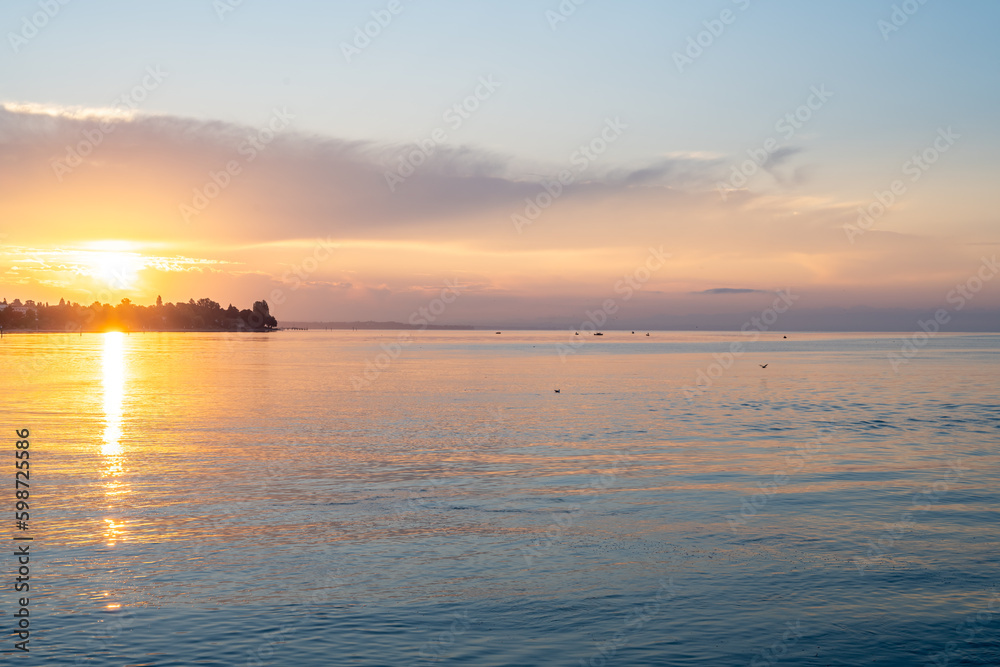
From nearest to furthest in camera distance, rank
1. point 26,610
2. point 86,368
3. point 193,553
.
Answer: point 26,610
point 193,553
point 86,368

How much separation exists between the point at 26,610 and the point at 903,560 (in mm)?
21416

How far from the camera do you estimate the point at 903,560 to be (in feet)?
69.8

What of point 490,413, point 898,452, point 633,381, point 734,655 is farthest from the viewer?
point 633,381

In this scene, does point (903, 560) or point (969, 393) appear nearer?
point (903, 560)

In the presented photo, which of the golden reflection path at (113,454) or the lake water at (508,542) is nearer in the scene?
the lake water at (508,542)

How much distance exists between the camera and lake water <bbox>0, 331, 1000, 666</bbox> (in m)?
15.7

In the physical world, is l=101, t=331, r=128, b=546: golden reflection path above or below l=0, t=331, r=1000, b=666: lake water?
above

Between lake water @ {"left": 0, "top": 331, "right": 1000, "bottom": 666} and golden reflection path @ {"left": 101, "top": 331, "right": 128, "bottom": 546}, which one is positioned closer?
lake water @ {"left": 0, "top": 331, "right": 1000, "bottom": 666}

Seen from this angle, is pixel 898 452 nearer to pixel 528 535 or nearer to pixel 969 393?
pixel 528 535

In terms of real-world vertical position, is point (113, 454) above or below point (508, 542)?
above

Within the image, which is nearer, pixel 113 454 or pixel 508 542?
pixel 508 542

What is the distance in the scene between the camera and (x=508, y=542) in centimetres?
2250

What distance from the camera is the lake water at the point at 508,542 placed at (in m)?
15.7


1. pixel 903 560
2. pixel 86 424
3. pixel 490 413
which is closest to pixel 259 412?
pixel 86 424
